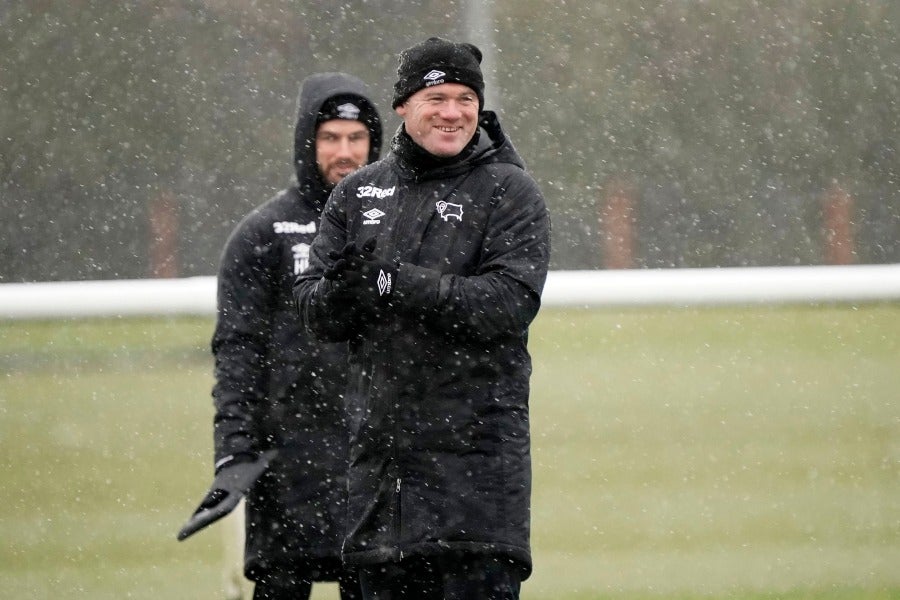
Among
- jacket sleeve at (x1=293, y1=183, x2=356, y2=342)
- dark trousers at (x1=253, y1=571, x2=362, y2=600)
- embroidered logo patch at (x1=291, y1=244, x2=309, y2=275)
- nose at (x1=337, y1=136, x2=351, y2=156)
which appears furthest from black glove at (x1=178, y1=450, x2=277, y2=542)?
nose at (x1=337, y1=136, x2=351, y2=156)

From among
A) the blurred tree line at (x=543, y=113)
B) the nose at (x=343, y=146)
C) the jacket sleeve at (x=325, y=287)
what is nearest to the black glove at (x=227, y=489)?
the jacket sleeve at (x=325, y=287)

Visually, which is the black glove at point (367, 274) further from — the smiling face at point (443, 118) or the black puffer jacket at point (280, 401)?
the black puffer jacket at point (280, 401)

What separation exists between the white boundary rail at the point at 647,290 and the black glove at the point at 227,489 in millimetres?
1133

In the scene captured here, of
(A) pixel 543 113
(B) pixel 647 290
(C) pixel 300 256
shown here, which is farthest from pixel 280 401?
(A) pixel 543 113

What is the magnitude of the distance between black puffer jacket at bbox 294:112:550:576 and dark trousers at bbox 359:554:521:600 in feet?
0.12

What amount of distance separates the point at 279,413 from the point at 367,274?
0.93 metres

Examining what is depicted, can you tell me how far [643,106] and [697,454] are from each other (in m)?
4.00

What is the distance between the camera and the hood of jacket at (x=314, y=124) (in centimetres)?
380

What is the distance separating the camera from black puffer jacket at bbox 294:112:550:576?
292cm

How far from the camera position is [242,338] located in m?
3.70

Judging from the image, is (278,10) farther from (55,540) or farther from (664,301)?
(664,301)

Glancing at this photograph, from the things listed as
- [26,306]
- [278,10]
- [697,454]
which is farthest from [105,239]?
[26,306]

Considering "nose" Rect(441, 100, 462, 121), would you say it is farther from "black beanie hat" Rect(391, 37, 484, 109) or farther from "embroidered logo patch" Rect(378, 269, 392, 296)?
"embroidered logo patch" Rect(378, 269, 392, 296)

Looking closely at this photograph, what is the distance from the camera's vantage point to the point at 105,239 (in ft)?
37.8
